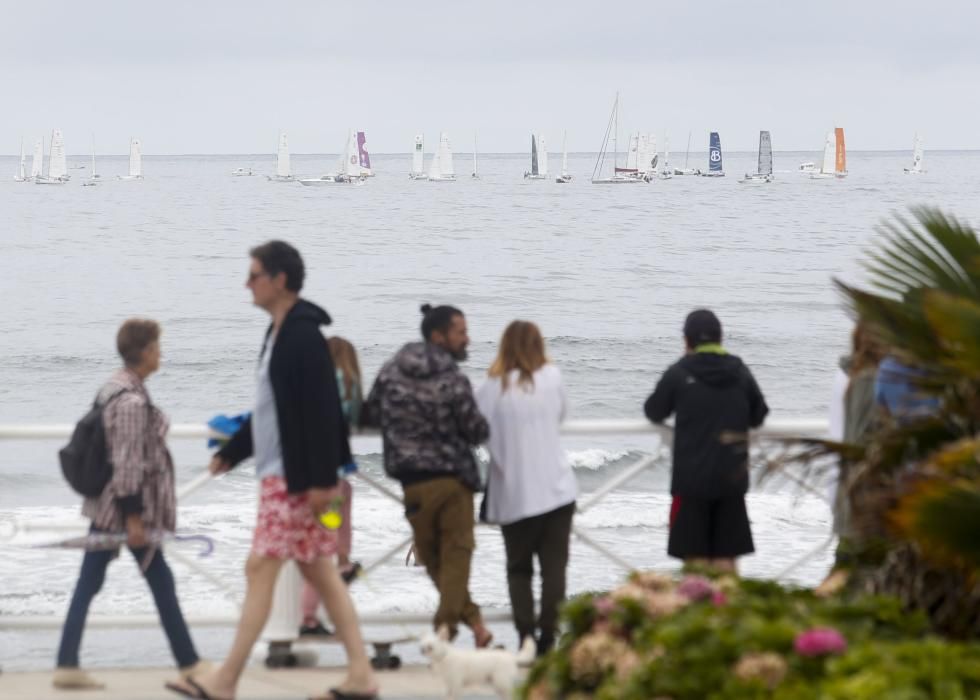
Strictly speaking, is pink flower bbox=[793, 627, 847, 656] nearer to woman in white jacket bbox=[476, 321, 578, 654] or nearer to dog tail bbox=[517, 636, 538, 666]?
dog tail bbox=[517, 636, 538, 666]

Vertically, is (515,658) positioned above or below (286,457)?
below

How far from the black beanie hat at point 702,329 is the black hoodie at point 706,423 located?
→ 7 cm

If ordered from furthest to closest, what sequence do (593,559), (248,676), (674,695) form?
(593,559), (248,676), (674,695)

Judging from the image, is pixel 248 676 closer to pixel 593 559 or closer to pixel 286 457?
pixel 286 457

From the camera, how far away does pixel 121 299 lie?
53.6m

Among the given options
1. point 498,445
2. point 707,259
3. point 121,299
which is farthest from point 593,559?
point 707,259

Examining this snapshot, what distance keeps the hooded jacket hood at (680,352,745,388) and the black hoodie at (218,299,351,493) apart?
65.9 inches

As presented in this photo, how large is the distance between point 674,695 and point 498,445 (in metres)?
2.47

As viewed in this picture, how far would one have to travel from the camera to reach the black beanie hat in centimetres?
655

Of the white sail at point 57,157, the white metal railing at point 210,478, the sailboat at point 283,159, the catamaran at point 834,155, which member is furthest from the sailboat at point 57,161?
the white metal railing at point 210,478

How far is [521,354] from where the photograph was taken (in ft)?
20.9

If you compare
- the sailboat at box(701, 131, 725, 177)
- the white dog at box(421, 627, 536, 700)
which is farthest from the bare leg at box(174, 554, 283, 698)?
the sailboat at box(701, 131, 725, 177)

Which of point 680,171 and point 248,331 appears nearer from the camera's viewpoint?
point 248,331

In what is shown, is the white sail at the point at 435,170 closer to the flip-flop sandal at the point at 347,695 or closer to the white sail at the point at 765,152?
the white sail at the point at 765,152
